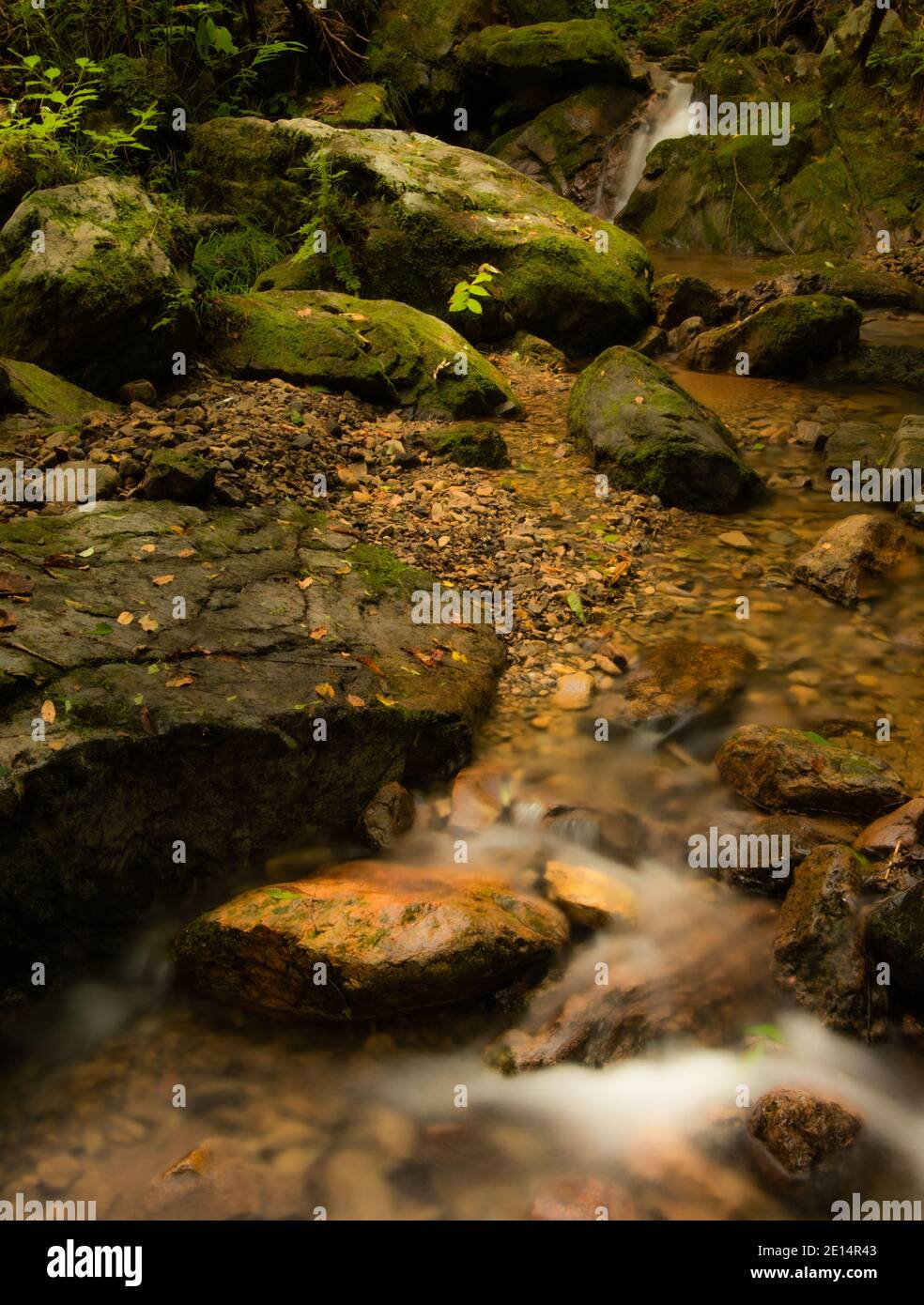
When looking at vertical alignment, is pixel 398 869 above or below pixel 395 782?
below

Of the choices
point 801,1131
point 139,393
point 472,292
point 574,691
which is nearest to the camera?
point 801,1131

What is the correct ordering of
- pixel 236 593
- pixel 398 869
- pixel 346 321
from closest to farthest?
pixel 398 869 < pixel 236 593 < pixel 346 321

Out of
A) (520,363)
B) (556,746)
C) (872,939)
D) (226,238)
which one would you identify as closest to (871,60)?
(520,363)

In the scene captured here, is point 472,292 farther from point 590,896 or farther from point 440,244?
point 590,896

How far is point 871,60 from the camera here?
1378cm

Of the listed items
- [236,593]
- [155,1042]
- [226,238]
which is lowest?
[155,1042]

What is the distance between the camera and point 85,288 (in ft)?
20.2

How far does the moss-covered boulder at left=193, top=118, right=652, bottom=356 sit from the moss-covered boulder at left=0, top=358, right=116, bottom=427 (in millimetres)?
3291

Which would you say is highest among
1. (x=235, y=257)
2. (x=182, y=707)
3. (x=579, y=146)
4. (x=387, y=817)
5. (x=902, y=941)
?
(x=579, y=146)

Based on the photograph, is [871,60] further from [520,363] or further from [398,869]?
[398,869]

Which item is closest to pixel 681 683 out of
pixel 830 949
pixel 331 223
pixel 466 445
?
pixel 830 949

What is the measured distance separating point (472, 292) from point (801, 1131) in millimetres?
7708

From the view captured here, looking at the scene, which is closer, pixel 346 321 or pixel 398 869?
pixel 398 869
